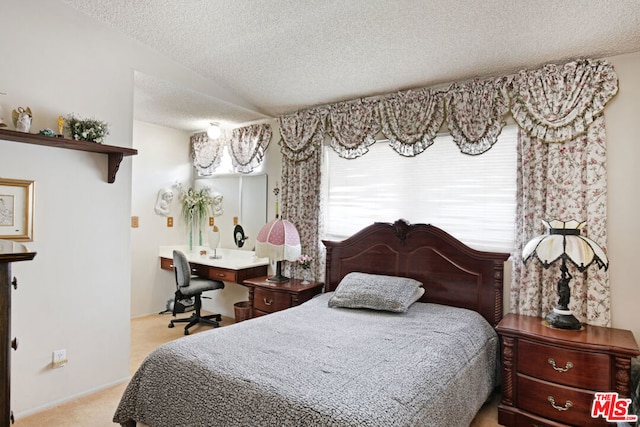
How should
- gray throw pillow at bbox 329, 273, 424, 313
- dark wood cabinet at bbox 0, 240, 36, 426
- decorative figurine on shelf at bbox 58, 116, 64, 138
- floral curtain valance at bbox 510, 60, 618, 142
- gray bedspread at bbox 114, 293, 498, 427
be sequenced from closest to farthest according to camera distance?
dark wood cabinet at bbox 0, 240, 36, 426 < gray bedspread at bbox 114, 293, 498, 427 < floral curtain valance at bbox 510, 60, 618, 142 < decorative figurine on shelf at bbox 58, 116, 64, 138 < gray throw pillow at bbox 329, 273, 424, 313

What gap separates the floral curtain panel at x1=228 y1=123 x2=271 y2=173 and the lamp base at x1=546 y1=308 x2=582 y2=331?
10.5 ft

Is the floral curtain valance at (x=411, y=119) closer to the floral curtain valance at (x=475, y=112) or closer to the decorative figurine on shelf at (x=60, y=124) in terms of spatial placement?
the floral curtain valance at (x=475, y=112)

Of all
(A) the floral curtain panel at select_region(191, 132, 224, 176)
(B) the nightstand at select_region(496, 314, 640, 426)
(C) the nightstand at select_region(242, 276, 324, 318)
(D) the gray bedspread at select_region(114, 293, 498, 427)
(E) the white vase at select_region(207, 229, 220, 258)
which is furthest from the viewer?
(A) the floral curtain panel at select_region(191, 132, 224, 176)

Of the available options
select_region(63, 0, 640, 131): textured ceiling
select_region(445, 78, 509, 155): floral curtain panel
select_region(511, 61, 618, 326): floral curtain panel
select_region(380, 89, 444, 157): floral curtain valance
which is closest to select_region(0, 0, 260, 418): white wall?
select_region(63, 0, 640, 131): textured ceiling

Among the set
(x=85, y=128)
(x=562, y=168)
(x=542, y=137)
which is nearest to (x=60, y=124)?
(x=85, y=128)

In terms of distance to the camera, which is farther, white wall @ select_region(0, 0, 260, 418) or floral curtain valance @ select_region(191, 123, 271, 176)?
floral curtain valance @ select_region(191, 123, 271, 176)

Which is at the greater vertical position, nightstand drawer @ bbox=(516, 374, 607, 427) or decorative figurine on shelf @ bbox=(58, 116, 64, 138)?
decorative figurine on shelf @ bbox=(58, 116, 64, 138)

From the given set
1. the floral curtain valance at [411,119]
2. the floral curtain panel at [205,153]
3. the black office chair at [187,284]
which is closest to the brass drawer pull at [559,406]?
the floral curtain valance at [411,119]

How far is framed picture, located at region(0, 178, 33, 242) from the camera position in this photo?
248cm

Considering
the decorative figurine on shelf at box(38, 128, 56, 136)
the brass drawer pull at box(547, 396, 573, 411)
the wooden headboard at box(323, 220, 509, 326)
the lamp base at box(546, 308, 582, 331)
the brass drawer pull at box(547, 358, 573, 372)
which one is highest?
the decorative figurine on shelf at box(38, 128, 56, 136)

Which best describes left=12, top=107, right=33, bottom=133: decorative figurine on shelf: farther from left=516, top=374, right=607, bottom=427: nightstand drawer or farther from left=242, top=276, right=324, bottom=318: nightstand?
left=516, top=374, right=607, bottom=427: nightstand drawer

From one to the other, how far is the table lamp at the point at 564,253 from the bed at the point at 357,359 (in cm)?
39

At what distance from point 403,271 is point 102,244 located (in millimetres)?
2491

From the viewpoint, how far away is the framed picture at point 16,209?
248 centimetres
